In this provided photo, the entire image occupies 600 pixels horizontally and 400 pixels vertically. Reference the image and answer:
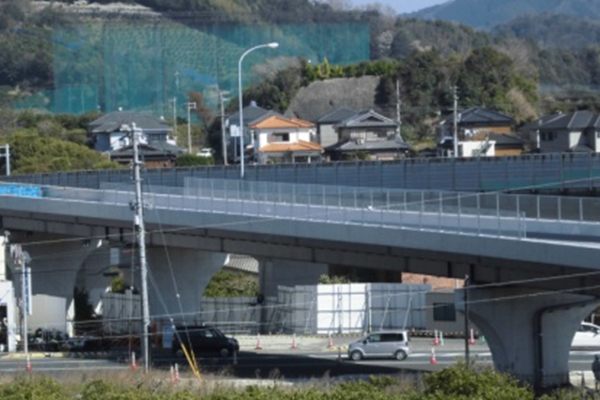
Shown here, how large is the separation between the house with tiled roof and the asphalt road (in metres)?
39.9

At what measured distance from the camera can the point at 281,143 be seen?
262 ft

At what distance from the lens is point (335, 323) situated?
44.5 m

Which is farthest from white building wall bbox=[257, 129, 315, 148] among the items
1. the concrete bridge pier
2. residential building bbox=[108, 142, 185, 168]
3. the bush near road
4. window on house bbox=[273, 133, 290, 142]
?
the bush near road

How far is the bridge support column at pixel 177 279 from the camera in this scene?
4278 centimetres

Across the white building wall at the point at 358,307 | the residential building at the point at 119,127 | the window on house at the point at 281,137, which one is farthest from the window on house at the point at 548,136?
the white building wall at the point at 358,307

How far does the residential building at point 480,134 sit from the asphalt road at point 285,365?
37.5 meters

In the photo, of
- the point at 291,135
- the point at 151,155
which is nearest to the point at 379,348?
the point at 151,155

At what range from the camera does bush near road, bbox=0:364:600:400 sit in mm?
21719

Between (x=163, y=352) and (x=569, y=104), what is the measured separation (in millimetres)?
64357

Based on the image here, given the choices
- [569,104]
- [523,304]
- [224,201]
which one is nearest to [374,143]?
[569,104]

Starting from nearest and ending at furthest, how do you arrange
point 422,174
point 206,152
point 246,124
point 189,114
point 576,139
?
point 422,174, point 576,139, point 246,124, point 206,152, point 189,114

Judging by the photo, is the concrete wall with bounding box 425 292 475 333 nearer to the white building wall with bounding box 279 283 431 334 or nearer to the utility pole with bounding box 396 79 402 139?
the white building wall with bounding box 279 283 431 334

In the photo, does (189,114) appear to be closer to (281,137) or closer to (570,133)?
(281,137)

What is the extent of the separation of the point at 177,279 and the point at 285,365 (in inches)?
345
